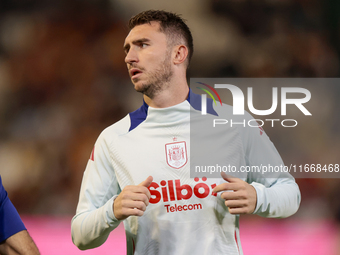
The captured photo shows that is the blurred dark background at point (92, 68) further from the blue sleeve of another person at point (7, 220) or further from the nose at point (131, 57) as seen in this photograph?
the blue sleeve of another person at point (7, 220)

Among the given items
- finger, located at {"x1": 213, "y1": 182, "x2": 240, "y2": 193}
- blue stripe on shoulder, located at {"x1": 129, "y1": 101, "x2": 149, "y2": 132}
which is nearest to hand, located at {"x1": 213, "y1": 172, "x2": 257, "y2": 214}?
finger, located at {"x1": 213, "y1": 182, "x2": 240, "y2": 193}

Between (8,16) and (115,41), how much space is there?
83 centimetres

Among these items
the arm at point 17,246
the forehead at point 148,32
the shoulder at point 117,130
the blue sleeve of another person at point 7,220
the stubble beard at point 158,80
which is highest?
the forehead at point 148,32

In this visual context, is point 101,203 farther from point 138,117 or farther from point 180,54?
point 180,54

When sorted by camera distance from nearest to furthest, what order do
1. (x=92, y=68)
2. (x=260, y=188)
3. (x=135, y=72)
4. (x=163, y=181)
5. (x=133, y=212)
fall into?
(x=133, y=212)
(x=260, y=188)
(x=163, y=181)
(x=135, y=72)
(x=92, y=68)


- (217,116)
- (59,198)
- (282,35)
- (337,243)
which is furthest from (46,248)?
(282,35)

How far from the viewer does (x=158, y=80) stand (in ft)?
5.32

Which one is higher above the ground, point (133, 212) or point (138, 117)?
point (138, 117)

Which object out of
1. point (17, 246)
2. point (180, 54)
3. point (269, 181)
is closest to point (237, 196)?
point (269, 181)

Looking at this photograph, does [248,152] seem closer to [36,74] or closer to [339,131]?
[339,131]

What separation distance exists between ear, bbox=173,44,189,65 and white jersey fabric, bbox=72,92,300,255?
219mm

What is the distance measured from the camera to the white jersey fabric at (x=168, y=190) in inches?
56.7

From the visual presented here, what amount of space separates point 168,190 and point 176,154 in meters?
0.16

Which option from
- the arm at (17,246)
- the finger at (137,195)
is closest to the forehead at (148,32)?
the finger at (137,195)
